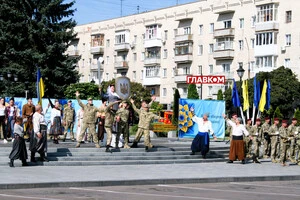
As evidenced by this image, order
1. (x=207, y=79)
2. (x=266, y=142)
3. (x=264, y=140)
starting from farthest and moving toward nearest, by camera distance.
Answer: (x=207, y=79)
(x=266, y=142)
(x=264, y=140)

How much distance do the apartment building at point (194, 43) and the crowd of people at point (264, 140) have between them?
45.4 m

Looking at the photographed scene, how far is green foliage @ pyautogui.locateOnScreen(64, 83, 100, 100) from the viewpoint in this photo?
54625mm

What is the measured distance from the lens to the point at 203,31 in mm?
82375

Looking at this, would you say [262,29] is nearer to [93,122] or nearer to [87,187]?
[93,122]

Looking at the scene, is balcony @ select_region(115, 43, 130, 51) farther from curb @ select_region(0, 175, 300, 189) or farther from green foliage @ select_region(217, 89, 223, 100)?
curb @ select_region(0, 175, 300, 189)

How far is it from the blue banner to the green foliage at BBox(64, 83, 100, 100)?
19.3m

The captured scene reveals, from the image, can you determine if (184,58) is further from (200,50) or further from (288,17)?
(288,17)

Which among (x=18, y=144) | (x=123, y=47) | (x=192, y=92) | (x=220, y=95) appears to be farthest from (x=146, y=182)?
(x=123, y=47)

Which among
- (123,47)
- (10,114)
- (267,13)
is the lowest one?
(10,114)

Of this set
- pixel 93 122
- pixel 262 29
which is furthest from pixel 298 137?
pixel 262 29

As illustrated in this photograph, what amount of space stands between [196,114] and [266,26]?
39061 millimetres

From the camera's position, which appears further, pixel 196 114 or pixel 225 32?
pixel 225 32

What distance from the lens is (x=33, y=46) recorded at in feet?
182

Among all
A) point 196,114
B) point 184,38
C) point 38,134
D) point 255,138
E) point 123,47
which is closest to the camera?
point 38,134
